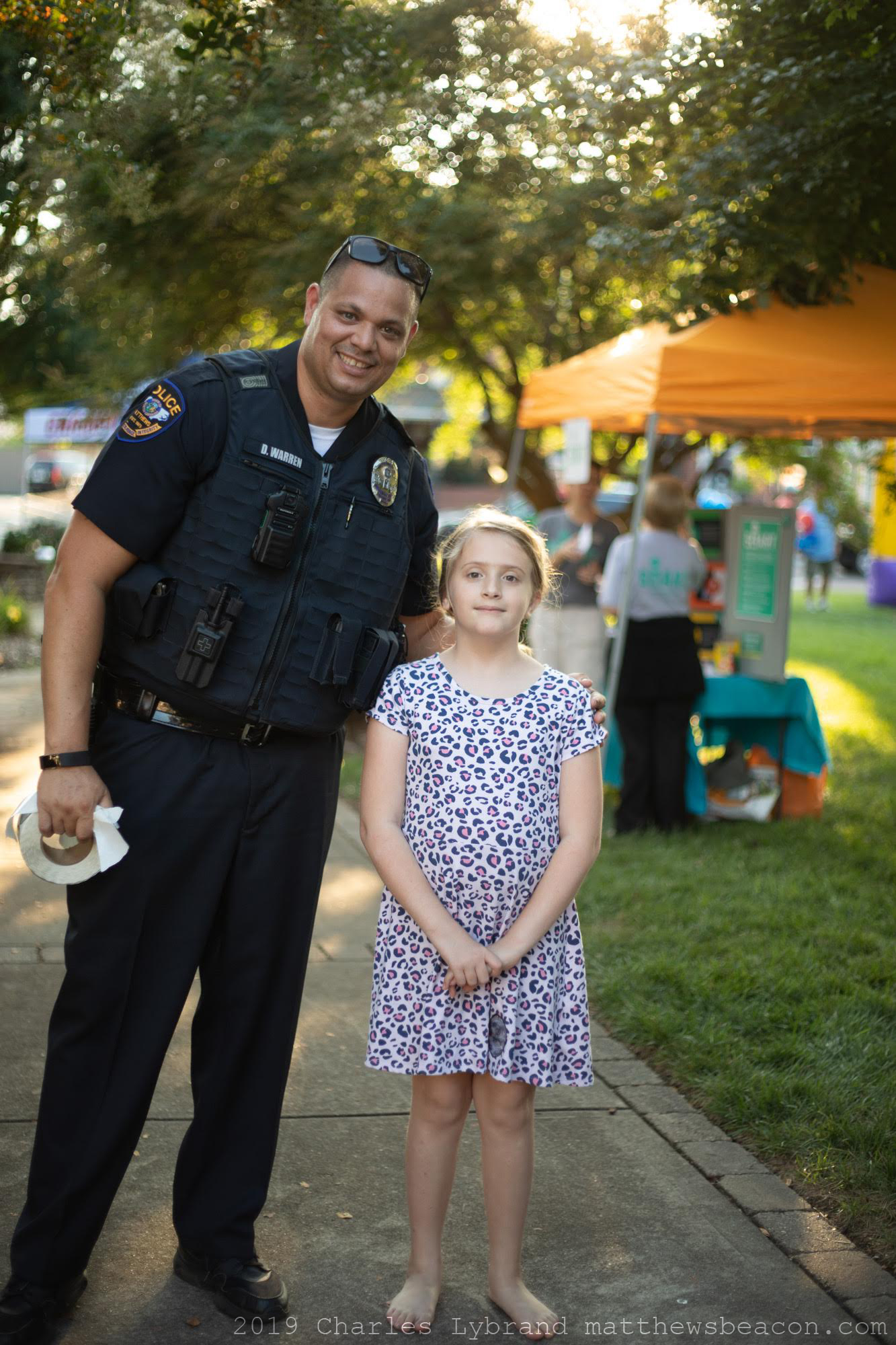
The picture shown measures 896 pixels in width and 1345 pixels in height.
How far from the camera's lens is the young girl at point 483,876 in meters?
2.65

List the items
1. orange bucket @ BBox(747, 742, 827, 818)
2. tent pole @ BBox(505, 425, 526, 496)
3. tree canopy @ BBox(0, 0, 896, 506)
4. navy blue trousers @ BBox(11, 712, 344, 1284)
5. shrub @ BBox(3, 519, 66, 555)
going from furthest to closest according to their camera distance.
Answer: shrub @ BBox(3, 519, 66, 555) → tent pole @ BBox(505, 425, 526, 496) → orange bucket @ BBox(747, 742, 827, 818) → tree canopy @ BBox(0, 0, 896, 506) → navy blue trousers @ BBox(11, 712, 344, 1284)

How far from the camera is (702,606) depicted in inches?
308

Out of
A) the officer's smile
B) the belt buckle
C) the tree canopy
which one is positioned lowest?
the belt buckle

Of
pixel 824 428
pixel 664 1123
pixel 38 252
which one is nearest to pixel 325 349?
pixel 664 1123

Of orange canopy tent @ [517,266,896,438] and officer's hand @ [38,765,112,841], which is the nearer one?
officer's hand @ [38,765,112,841]

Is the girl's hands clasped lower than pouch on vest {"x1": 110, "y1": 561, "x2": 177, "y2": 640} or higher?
lower

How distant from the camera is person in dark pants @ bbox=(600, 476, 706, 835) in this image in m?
7.18

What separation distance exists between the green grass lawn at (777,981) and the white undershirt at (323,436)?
2.14m

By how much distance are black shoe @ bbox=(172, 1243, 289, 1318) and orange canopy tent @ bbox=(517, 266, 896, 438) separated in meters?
4.98

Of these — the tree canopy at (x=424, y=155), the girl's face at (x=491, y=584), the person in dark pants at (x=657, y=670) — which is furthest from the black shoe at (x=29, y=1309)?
the person in dark pants at (x=657, y=670)

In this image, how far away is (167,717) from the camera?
264 centimetres

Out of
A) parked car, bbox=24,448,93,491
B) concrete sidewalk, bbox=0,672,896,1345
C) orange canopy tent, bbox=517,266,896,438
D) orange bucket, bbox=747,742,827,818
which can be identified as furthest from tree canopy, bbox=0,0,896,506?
parked car, bbox=24,448,93,491

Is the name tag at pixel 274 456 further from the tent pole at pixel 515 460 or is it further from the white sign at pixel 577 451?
the tent pole at pixel 515 460

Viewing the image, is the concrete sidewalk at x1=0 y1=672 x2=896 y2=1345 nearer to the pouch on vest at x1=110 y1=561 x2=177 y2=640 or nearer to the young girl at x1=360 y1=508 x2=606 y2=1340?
the young girl at x1=360 y1=508 x2=606 y2=1340
